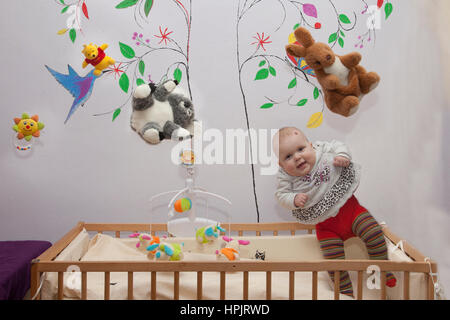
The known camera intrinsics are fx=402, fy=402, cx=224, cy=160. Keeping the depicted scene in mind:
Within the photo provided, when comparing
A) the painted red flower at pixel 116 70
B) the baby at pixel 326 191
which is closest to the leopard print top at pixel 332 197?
the baby at pixel 326 191

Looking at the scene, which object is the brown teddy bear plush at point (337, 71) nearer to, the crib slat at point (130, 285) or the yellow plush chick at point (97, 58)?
the yellow plush chick at point (97, 58)

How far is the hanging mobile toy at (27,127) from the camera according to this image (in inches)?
71.5

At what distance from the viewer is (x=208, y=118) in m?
1.89

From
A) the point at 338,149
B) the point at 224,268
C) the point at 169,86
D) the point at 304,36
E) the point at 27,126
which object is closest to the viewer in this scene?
the point at 224,268

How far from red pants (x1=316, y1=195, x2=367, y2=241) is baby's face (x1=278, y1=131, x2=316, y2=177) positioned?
8.8 inches

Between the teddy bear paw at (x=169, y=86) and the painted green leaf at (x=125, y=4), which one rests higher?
the painted green leaf at (x=125, y=4)

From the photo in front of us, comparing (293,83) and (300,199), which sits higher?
(293,83)

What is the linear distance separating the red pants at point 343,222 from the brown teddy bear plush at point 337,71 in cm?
40

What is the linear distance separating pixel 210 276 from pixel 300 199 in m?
0.45

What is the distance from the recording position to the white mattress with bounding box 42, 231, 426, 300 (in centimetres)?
132

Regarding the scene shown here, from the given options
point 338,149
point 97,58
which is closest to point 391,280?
point 338,149

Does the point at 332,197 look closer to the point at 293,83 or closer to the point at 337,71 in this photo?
the point at 337,71
